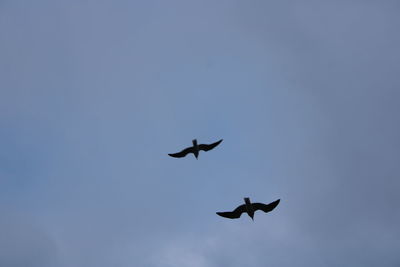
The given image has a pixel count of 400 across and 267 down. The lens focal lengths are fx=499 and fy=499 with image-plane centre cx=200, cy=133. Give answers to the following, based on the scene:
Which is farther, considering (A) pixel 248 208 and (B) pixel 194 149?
(B) pixel 194 149

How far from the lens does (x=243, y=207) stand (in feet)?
228

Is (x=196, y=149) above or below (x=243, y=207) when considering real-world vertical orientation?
above

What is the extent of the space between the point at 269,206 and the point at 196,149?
13122 mm

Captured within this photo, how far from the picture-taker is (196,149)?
7112 cm

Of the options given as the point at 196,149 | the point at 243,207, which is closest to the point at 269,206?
the point at 243,207

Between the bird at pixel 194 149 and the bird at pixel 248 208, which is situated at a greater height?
the bird at pixel 194 149

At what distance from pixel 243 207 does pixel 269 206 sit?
390 cm

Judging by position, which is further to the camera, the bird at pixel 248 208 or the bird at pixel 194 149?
the bird at pixel 194 149

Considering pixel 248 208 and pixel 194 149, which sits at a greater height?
pixel 194 149

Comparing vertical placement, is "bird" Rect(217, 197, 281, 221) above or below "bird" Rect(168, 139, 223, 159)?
below

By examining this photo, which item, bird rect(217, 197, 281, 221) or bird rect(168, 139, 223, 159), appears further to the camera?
bird rect(168, 139, 223, 159)

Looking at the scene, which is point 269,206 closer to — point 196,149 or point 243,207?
point 243,207

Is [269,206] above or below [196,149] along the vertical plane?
below
